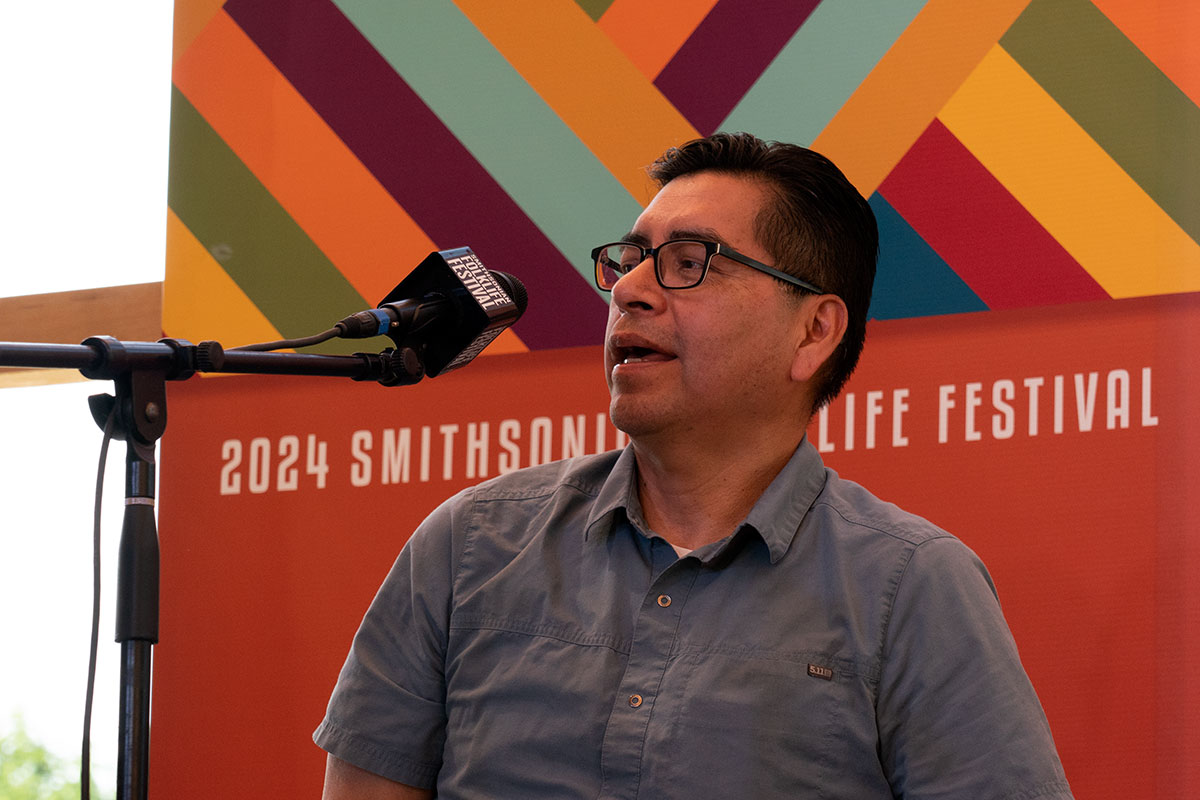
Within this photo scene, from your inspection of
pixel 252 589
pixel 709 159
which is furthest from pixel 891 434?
pixel 252 589

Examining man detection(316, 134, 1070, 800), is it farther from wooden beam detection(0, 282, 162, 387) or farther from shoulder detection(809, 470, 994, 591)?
wooden beam detection(0, 282, 162, 387)

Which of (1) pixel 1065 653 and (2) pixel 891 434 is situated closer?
(1) pixel 1065 653

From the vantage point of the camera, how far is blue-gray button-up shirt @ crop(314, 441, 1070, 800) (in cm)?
134

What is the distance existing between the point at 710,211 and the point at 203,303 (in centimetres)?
112

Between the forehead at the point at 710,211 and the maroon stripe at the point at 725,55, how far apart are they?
0.47 meters

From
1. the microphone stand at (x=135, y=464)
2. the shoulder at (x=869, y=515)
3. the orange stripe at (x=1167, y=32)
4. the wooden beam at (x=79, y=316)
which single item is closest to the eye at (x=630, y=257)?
the shoulder at (x=869, y=515)

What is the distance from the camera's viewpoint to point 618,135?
84.9 inches

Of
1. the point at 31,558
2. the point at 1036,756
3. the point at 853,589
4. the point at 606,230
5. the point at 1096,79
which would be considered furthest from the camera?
the point at 31,558

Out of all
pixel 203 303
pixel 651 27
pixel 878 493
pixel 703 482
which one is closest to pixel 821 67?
pixel 651 27

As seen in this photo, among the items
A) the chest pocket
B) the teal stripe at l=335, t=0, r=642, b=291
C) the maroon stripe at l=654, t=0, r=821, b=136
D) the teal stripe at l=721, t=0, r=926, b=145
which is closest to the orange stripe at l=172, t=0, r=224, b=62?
the teal stripe at l=335, t=0, r=642, b=291

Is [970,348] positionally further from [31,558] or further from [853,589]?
[31,558]

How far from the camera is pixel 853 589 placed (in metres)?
1.43

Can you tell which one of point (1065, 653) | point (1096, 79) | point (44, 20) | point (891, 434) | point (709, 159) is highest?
point (44, 20)

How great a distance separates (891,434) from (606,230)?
565mm
